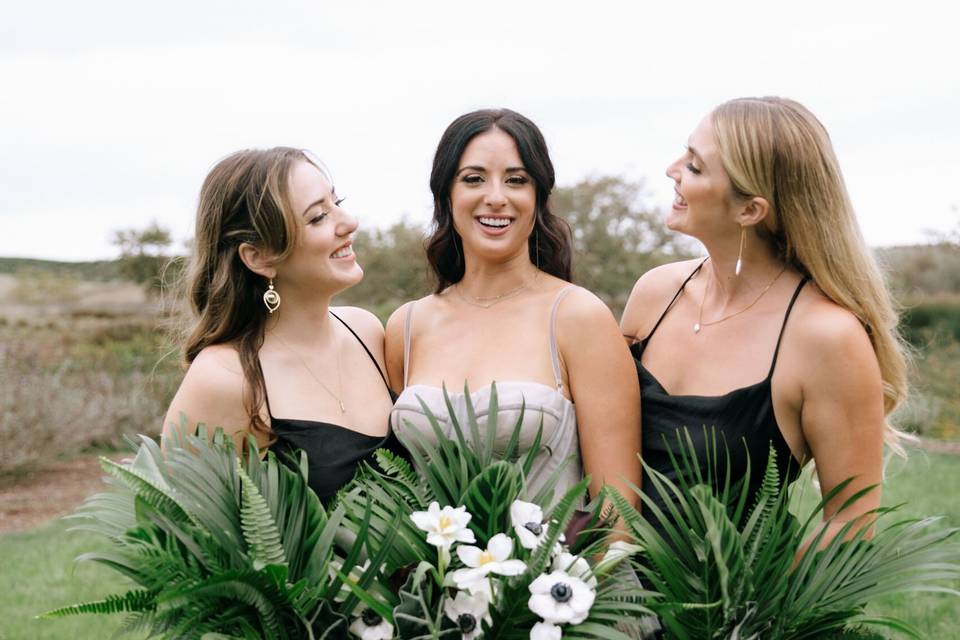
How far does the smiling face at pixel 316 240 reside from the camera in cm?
393

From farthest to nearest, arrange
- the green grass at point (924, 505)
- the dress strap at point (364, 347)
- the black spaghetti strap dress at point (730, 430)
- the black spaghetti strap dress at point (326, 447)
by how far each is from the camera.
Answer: the green grass at point (924, 505), the dress strap at point (364, 347), the black spaghetti strap dress at point (326, 447), the black spaghetti strap dress at point (730, 430)

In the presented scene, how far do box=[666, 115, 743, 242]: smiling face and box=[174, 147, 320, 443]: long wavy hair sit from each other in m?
1.45

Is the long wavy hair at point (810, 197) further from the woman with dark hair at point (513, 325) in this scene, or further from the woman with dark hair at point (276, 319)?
the woman with dark hair at point (276, 319)

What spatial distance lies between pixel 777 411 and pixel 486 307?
4.09ft

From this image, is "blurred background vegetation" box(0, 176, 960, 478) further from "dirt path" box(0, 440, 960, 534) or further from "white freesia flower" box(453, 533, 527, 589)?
"white freesia flower" box(453, 533, 527, 589)

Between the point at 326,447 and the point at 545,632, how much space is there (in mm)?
1454

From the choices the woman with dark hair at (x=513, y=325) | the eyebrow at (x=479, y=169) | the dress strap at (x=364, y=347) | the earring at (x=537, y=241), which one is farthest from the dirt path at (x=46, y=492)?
the eyebrow at (x=479, y=169)

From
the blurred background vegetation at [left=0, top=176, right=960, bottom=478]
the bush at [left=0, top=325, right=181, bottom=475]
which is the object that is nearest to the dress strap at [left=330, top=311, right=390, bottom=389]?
the blurred background vegetation at [left=0, top=176, right=960, bottom=478]

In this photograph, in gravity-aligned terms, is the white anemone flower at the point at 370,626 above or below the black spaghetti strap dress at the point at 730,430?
below

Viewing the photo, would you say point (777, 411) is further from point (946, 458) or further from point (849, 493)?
point (946, 458)

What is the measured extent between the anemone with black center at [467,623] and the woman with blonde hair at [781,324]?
3.56ft

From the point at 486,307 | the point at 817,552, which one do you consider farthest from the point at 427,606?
the point at 486,307

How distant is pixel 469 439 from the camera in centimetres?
351

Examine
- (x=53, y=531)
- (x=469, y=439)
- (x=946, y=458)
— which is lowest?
(x=946, y=458)
